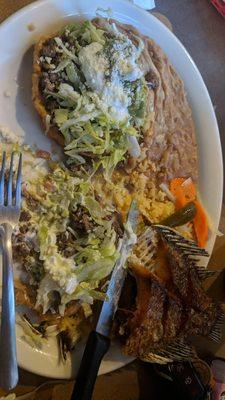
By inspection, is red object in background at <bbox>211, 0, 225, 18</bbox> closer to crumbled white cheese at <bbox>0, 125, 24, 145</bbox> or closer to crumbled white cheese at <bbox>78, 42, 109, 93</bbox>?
crumbled white cheese at <bbox>78, 42, 109, 93</bbox>

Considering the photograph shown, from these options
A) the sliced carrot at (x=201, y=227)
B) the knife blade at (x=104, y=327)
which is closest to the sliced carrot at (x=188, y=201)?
the sliced carrot at (x=201, y=227)

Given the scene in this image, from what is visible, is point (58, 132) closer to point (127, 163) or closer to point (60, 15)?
point (127, 163)

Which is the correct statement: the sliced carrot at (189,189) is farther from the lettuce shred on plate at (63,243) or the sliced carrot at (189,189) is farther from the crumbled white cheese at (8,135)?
the crumbled white cheese at (8,135)

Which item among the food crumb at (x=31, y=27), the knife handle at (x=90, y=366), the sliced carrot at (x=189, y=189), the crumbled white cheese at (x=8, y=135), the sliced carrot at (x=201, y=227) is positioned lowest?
the knife handle at (x=90, y=366)

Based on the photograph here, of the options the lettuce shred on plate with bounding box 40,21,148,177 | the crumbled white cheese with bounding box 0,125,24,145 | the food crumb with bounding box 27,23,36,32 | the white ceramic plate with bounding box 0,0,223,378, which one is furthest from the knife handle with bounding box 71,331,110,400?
the food crumb with bounding box 27,23,36,32

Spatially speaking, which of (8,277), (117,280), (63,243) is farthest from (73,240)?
(8,277)

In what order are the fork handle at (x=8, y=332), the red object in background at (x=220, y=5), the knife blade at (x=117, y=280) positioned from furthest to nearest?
the red object in background at (x=220, y=5)
the knife blade at (x=117, y=280)
the fork handle at (x=8, y=332)

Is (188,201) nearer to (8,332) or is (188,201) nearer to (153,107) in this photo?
(153,107)

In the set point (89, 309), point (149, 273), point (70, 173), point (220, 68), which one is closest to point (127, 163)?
point (70, 173)
